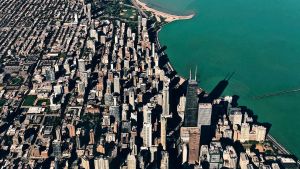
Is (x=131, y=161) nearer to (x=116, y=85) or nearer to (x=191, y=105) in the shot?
(x=191, y=105)

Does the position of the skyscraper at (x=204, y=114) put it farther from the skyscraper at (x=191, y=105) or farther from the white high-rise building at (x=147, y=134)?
the white high-rise building at (x=147, y=134)

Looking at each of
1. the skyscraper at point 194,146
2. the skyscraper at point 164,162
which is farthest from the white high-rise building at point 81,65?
the skyscraper at point 164,162

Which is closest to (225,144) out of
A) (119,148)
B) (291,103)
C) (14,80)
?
(119,148)

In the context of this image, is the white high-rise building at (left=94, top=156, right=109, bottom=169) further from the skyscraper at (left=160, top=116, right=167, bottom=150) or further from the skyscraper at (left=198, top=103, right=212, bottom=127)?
the skyscraper at (left=198, top=103, right=212, bottom=127)

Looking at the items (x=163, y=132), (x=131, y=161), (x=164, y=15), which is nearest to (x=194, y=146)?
(x=163, y=132)

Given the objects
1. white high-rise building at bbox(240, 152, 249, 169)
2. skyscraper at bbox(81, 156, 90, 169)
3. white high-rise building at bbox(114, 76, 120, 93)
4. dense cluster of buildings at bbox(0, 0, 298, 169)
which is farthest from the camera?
white high-rise building at bbox(114, 76, 120, 93)

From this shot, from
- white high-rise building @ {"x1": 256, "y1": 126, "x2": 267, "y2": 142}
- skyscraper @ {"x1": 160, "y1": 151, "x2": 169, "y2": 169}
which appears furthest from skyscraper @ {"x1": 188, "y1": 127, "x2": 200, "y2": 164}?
white high-rise building @ {"x1": 256, "y1": 126, "x2": 267, "y2": 142}
